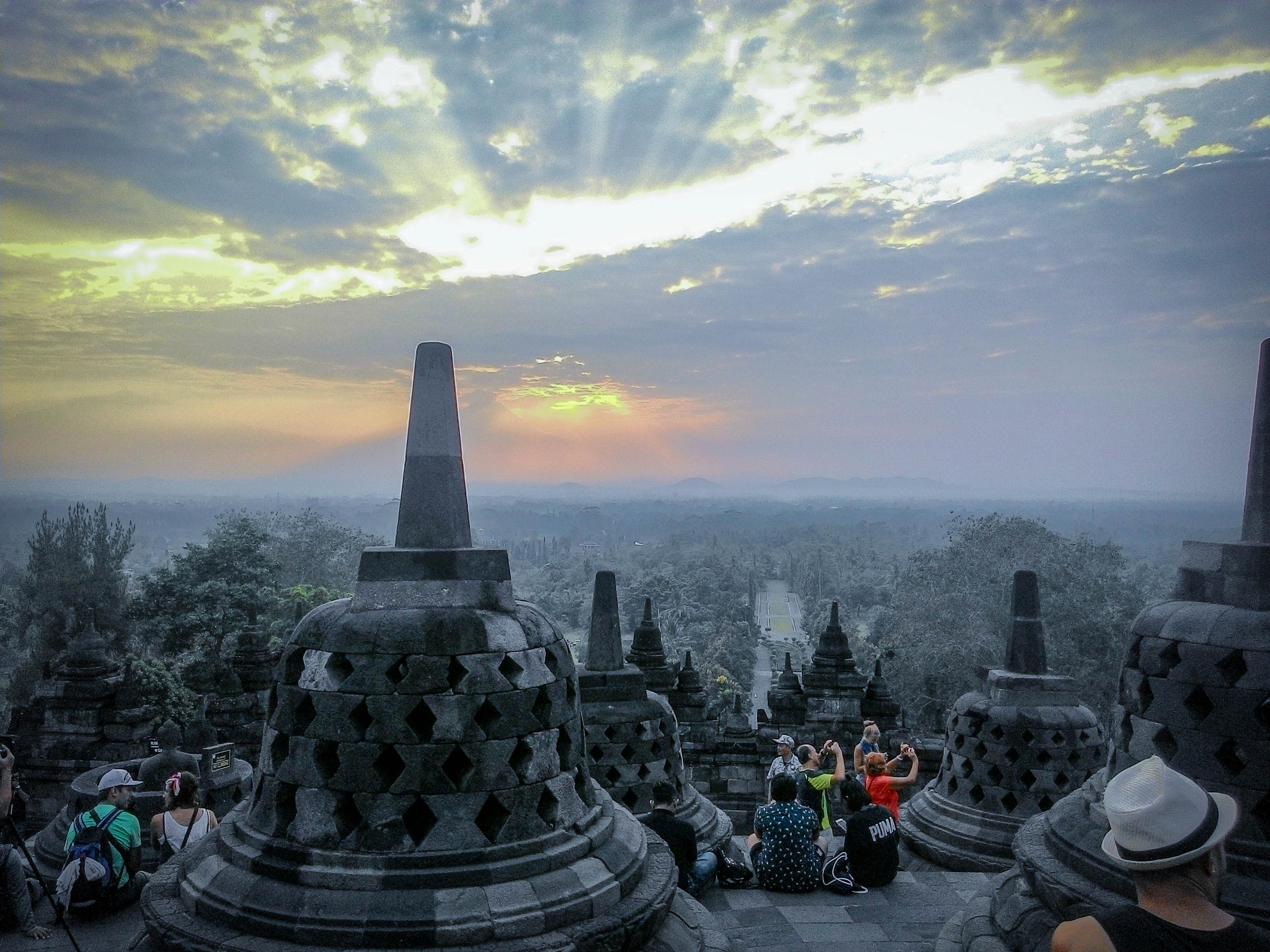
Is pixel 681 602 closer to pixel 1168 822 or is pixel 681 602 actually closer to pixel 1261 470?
pixel 1261 470

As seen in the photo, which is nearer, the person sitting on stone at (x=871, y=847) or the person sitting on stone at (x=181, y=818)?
the person sitting on stone at (x=181, y=818)

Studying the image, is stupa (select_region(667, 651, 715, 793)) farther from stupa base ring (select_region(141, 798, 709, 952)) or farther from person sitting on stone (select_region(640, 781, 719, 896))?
stupa base ring (select_region(141, 798, 709, 952))

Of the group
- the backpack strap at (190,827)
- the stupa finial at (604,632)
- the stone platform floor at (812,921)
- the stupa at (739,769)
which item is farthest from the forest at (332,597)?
the stone platform floor at (812,921)

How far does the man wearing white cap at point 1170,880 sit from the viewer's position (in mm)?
2109

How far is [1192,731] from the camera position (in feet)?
14.3

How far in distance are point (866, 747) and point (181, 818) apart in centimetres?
657

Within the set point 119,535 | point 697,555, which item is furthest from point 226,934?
point 697,555

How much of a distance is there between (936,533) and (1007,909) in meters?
127

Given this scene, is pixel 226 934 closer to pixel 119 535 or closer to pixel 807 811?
pixel 807 811

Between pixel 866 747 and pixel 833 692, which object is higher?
pixel 866 747

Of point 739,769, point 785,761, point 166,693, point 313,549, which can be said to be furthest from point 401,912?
point 313,549

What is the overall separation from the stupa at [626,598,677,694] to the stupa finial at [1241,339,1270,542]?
9354 mm

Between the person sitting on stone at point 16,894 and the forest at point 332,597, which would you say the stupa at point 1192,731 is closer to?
the person sitting on stone at point 16,894

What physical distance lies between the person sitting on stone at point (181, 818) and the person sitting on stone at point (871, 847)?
5024 millimetres
